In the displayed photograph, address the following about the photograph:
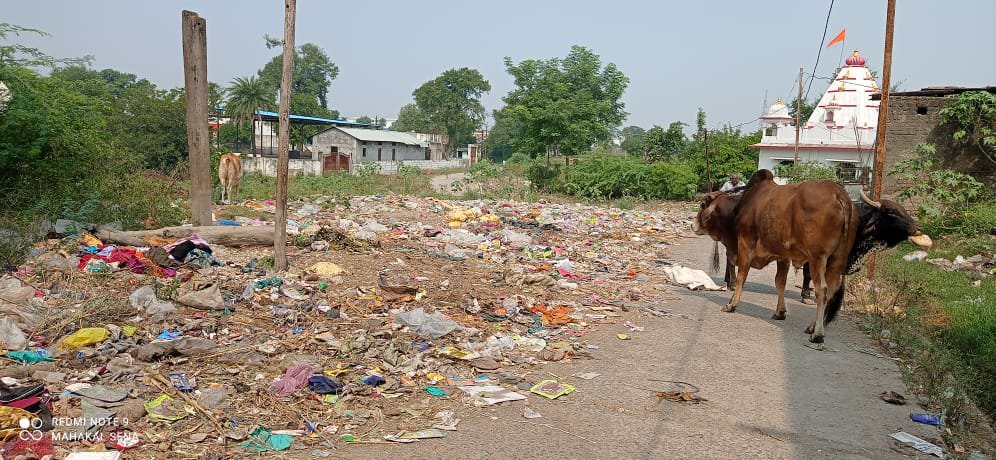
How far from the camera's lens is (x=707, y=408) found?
5035 millimetres

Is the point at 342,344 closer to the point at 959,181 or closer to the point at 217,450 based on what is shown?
the point at 217,450

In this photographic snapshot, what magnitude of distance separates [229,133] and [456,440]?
156 ft

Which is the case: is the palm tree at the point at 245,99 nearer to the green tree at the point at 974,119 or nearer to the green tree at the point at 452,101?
the green tree at the point at 452,101

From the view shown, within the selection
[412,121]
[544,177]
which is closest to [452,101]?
[412,121]

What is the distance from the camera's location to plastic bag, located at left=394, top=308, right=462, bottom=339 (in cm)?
626

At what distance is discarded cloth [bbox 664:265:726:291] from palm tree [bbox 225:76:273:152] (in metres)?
40.9

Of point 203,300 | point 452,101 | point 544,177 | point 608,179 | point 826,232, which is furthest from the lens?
point 452,101

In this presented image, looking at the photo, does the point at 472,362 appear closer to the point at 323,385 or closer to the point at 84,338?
the point at 323,385

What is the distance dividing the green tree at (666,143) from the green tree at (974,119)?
2114 cm

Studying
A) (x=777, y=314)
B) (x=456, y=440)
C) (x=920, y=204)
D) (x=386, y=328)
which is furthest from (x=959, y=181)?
(x=456, y=440)

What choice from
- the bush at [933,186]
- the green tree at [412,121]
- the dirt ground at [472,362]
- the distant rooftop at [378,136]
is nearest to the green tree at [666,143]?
the distant rooftop at [378,136]

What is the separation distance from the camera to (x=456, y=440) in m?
4.34

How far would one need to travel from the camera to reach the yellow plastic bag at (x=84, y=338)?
16.8 ft

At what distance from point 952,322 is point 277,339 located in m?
7.06
